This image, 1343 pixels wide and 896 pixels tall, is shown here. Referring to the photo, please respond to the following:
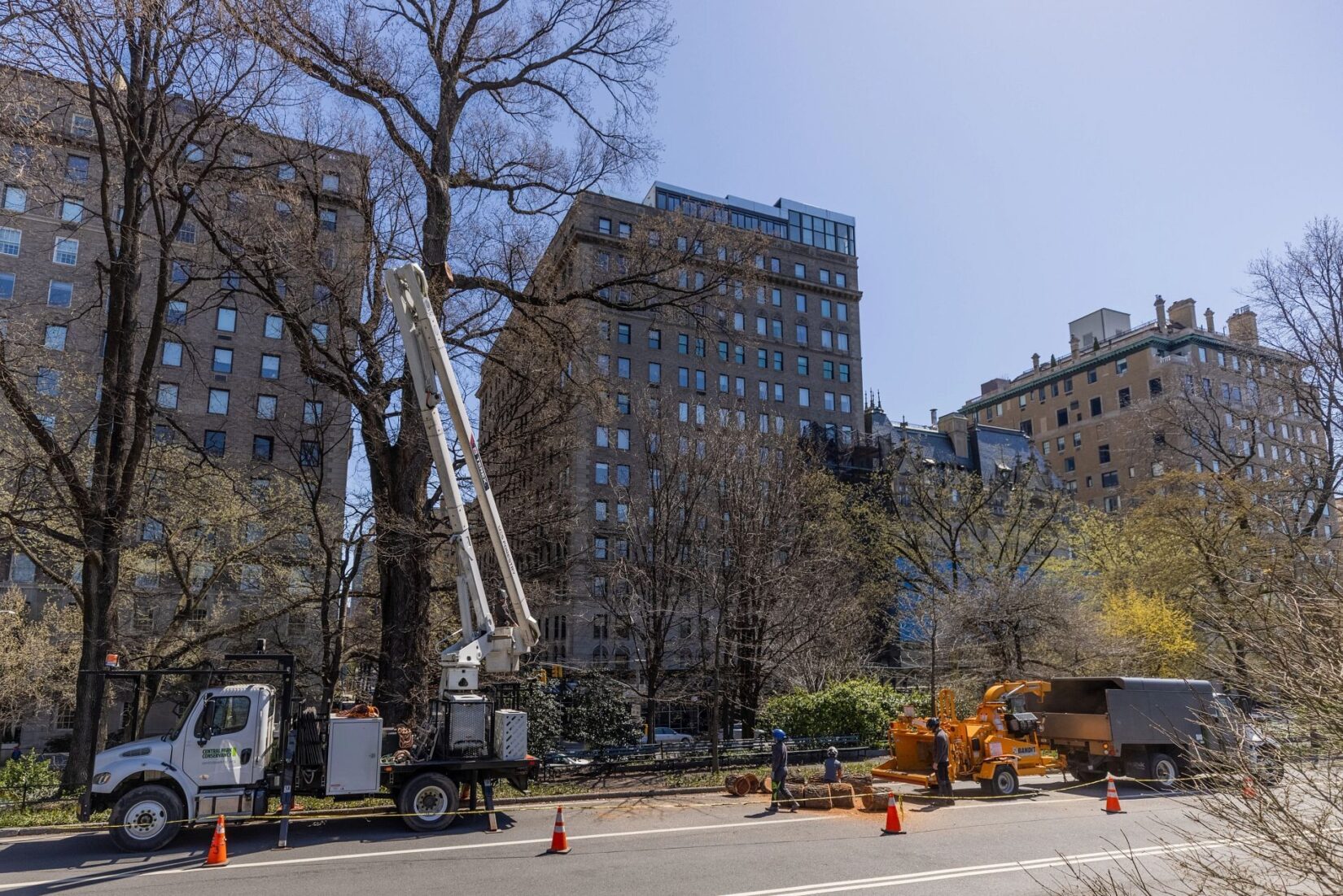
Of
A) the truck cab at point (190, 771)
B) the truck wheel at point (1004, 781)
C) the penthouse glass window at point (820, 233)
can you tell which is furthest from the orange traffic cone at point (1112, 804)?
the penthouse glass window at point (820, 233)

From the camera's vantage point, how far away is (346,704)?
27391 mm

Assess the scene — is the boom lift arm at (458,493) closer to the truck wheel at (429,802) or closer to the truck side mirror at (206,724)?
the truck wheel at (429,802)

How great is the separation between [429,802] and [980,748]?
11930mm

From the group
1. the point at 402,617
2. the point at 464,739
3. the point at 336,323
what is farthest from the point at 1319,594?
the point at 336,323

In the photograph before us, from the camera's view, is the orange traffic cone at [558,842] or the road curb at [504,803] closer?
the orange traffic cone at [558,842]

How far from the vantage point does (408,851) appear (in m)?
12.7

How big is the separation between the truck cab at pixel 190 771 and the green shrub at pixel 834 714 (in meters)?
13.9

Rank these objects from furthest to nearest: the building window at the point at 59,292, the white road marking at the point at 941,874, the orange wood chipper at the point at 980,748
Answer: the building window at the point at 59,292 < the orange wood chipper at the point at 980,748 < the white road marking at the point at 941,874

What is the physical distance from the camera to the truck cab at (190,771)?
12844 millimetres

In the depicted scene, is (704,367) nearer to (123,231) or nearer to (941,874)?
(123,231)

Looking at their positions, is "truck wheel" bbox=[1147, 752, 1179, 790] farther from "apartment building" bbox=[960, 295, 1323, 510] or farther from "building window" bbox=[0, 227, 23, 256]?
"building window" bbox=[0, 227, 23, 256]

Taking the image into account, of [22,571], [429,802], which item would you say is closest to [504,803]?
[429,802]

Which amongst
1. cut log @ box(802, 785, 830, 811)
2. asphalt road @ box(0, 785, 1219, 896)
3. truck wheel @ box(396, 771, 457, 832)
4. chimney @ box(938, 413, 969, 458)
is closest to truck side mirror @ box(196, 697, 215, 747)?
asphalt road @ box(0, 785, 1219, 896)

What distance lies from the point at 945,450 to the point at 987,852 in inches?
2393
